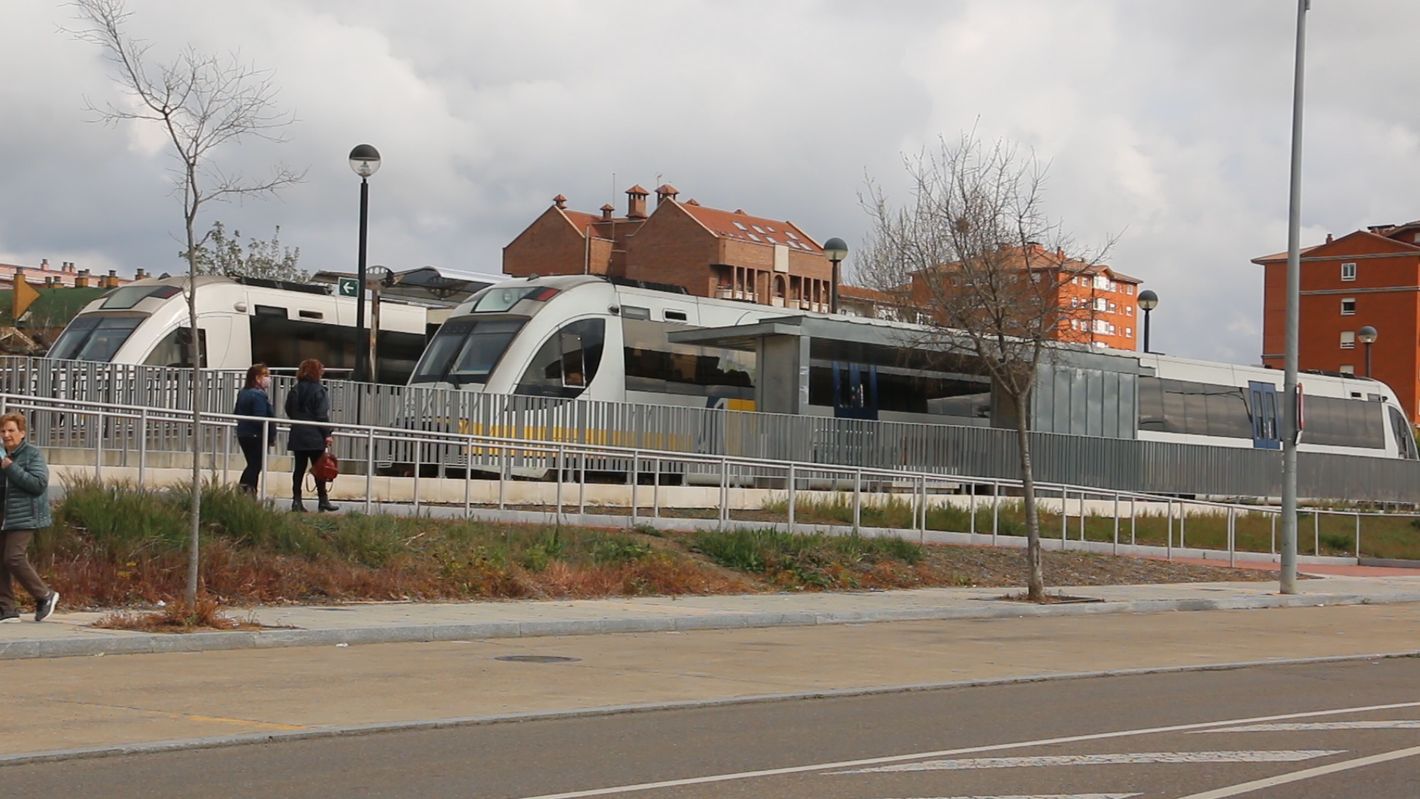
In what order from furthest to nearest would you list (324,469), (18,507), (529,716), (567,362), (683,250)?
(683,250)
(567,362)
(324,469)
(18,507)
(529,716)

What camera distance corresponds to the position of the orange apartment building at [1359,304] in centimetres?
10525

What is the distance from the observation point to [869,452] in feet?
108

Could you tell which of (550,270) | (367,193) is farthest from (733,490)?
(550,270)

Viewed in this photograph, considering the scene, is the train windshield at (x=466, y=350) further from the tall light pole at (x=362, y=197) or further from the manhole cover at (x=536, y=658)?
the manhole cover at (x=536, y=658)

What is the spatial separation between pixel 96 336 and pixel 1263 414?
30.1m

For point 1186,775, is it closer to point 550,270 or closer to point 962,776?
point 962,776

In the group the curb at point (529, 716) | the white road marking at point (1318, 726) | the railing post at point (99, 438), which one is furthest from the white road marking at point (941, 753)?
the railing post at point (99, 438)

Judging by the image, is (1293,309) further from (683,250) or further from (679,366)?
(683,250)

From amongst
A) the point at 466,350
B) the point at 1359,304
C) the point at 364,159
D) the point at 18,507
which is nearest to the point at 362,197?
the point at 364,159

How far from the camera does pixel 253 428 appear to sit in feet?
66.5

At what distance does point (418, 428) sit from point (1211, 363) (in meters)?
24.7

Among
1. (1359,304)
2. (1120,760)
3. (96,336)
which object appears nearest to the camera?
(1120,760)

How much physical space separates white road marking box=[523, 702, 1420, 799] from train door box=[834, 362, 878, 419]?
2230cm

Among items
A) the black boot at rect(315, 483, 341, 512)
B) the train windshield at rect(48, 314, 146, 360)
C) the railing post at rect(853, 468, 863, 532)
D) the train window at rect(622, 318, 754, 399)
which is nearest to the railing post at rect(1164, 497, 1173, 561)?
the railing post at rect(853, 468, 863, 532)
